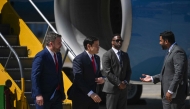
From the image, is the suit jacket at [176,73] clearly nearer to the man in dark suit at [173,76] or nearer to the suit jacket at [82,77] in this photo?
the man in dark suit at [173,76]

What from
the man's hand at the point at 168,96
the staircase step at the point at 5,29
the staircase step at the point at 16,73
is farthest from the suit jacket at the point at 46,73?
the staircase step at the point at 5,29

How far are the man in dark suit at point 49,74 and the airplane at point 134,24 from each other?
241 centimetres

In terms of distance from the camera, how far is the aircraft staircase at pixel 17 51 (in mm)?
9617

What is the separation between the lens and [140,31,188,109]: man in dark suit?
8.23m

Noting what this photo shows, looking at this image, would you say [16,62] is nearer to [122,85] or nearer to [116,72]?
[116,72]

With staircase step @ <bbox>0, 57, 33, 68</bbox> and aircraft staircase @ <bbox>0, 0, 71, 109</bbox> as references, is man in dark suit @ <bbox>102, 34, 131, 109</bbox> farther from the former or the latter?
staircase step @ <bbox>0, 57, 33, 68</bbox>

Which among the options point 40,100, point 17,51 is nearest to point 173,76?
point 40,100

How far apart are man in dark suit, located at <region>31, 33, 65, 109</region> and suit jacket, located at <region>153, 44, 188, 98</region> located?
4.44 ft

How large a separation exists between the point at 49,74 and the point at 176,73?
62.8 inches

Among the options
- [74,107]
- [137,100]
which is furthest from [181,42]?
[137,100]

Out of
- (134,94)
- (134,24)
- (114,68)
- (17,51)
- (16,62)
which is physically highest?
(134,24)

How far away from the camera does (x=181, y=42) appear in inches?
408

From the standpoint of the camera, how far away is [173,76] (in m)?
8.34

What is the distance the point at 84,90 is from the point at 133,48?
2.44 meters
